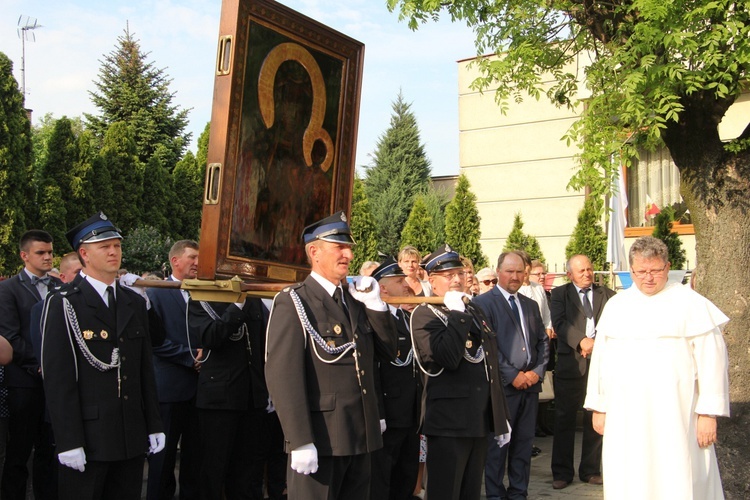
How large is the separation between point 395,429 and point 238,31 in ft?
11.4

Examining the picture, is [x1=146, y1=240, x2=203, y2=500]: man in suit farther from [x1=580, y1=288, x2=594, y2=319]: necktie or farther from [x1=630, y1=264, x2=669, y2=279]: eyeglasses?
[x1=580, y1=288, x2=594, y2=319]: necktie

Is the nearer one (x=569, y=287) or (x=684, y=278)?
(x=569, y=287)

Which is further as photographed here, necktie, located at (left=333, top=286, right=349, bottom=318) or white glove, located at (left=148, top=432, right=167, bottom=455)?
white glove, located at (left=148, top=432, right=167, bottom=455)

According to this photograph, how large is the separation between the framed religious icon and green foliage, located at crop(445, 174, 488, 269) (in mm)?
12313

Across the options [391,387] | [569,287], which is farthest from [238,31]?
[569,287]

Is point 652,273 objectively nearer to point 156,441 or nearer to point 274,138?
point 274,138

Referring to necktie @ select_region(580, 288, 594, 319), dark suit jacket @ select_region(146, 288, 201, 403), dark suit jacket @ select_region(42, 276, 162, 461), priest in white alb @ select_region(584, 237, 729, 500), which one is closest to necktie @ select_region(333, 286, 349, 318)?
Answer: dark suit jacket @ select_region(42, 276, 162, 461)

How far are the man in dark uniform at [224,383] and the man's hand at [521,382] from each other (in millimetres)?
2252

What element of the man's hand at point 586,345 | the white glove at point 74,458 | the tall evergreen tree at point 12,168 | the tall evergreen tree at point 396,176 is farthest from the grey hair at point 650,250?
the tall evergreen tree at point 396,176

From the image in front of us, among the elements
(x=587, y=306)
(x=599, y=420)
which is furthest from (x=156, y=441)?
(x=587, y=306)

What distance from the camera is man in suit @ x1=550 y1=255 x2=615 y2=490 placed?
8.41 m

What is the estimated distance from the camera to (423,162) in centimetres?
2841

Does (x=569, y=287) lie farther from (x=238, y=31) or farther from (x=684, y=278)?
(x=238, y=31)

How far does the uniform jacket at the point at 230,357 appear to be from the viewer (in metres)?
6.22
